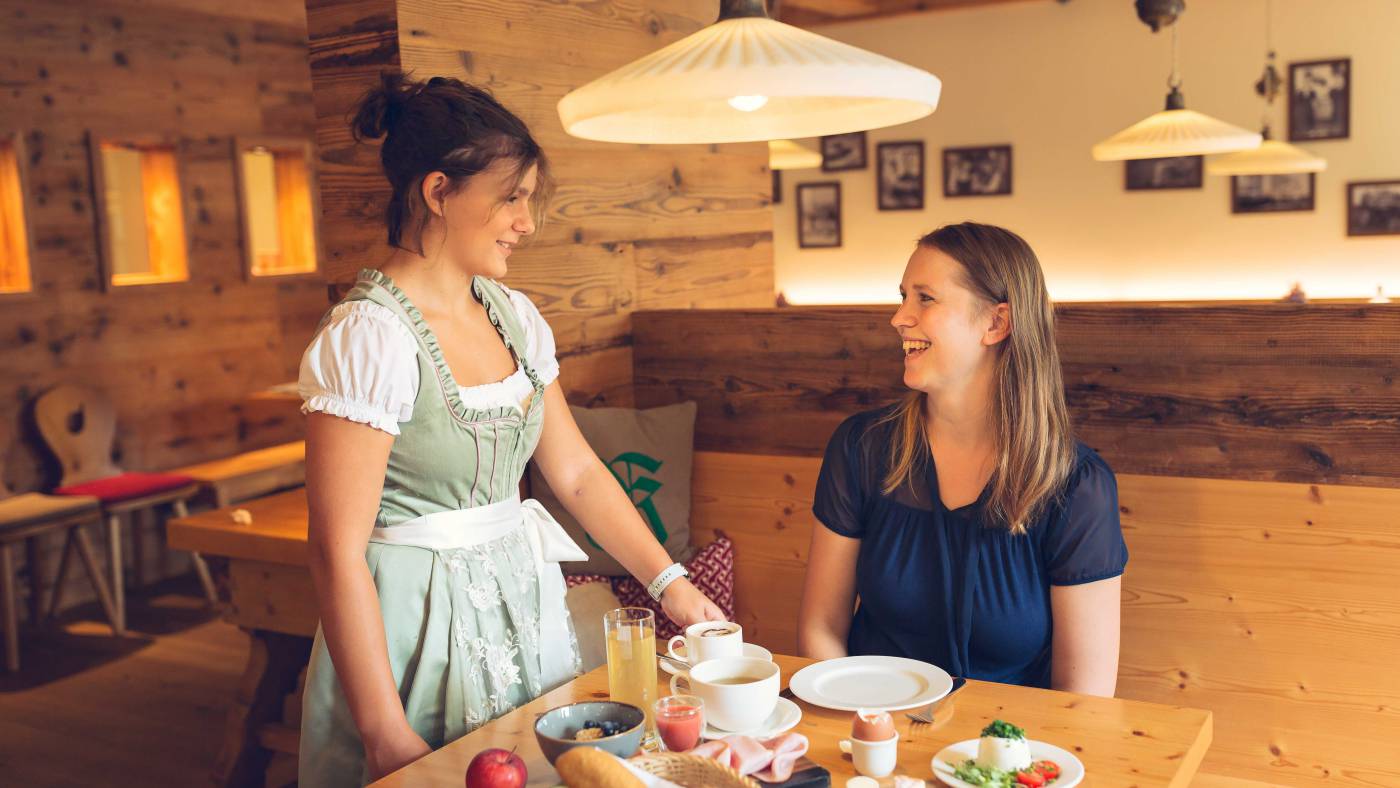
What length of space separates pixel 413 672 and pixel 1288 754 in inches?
65.3

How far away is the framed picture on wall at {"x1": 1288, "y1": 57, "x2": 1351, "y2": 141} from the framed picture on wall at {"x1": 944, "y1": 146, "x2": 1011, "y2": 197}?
1493 millimetres

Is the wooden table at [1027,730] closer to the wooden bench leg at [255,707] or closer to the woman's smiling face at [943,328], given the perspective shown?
the woman's smiling face at [943,328]

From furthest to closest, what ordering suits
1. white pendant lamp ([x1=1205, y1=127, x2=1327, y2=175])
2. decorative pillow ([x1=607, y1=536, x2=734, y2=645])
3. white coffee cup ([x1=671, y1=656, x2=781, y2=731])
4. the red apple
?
1. white pendant lamp ([x1=1205, y1=127, x2=1327, y2=175])
2. decorative pillow ([x1=607, y1=536, x2=734, y2=645])
3. white coffee cup ([x1=671, y1=656, x2=781, y2=731])
4. the red apple

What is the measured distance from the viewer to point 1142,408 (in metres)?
2.47

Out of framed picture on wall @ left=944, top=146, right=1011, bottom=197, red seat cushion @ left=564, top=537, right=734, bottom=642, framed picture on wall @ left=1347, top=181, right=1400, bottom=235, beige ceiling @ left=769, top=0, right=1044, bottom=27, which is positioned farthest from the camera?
framed picture on wall @ left=944, top=146, right=1011, bottom=197

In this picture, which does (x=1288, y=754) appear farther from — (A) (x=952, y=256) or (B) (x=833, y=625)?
(A) (x=952, y=256)

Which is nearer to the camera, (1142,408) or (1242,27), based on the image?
(1142,408)

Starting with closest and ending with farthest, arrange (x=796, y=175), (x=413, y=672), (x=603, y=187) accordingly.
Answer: (x=413, y=672) < (x=603, y=187) < (x=796, y=175)

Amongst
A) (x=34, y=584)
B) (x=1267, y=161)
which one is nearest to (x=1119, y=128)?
(x=1267, y=161)

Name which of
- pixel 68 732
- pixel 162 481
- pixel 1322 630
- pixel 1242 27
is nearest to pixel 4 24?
pixel 162 481

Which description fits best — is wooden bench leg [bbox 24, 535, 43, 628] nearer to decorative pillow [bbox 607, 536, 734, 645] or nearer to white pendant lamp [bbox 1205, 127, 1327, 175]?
decorative pillow [bbox 607, 536, 734, 645]

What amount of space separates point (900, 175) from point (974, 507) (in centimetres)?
575

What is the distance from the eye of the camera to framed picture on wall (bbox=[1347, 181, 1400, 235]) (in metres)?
6.25

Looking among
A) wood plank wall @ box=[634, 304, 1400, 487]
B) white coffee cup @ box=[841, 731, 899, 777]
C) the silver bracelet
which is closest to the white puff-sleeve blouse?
the silver bracelet
